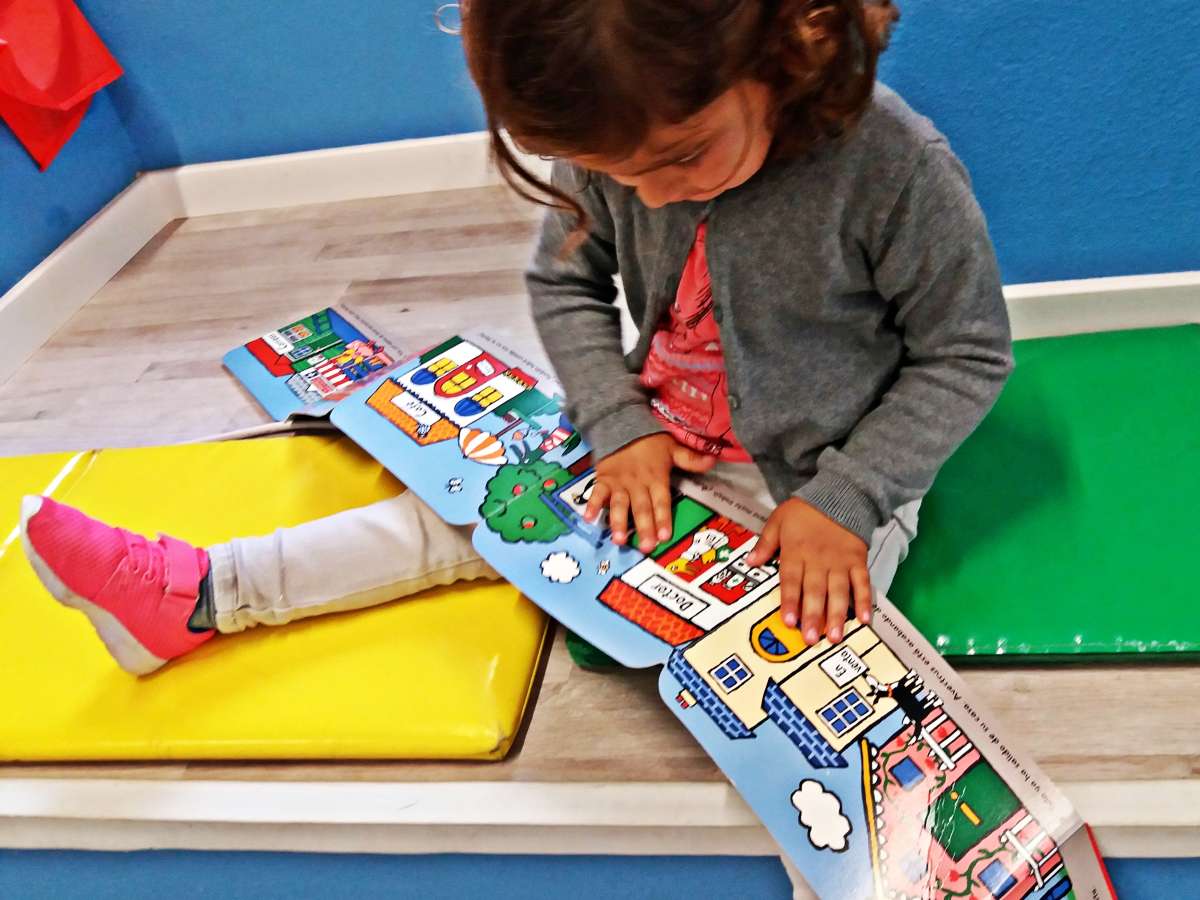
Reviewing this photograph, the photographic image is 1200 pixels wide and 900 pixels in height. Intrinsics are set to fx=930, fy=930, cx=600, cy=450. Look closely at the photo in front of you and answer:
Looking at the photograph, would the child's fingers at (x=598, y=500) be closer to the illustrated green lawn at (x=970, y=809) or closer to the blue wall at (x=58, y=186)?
the illustrated green lawn at (x=970, y=809)

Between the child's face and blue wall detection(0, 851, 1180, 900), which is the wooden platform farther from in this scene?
the child's face

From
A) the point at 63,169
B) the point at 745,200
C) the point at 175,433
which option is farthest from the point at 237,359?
the point at 745,200

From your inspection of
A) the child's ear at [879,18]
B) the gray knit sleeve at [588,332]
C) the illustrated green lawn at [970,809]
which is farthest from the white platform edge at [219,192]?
the illustrated green lawn at [970,809]

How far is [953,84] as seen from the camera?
31.2 inches

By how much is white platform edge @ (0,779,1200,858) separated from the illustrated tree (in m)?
0.19

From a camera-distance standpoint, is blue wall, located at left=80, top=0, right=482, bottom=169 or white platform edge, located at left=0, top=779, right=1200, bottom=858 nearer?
white platform edge, located at left=0, top=779, right=1200, bottom=858

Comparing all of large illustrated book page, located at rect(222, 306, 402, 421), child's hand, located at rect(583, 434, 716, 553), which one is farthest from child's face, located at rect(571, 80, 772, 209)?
large illustrated book page, located at rect(222, 306, 402, 421)

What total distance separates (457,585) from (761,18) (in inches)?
19.6

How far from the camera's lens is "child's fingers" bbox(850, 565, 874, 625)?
63cm

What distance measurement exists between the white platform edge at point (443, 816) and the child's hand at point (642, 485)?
0.60ft

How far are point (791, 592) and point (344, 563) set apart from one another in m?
0.36

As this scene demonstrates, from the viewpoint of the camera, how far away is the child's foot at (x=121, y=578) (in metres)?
0.66

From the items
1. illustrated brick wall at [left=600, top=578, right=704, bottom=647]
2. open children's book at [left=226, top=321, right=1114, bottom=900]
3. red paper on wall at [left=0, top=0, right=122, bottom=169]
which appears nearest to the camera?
open children's book at [left=226, top=321, right=1114, bottom=900]

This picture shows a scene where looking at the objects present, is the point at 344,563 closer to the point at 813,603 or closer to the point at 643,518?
the point at 643,518
